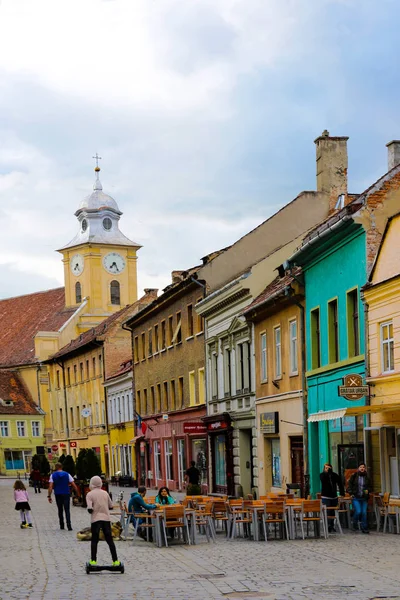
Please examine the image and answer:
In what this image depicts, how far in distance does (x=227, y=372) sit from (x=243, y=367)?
251 centimetres

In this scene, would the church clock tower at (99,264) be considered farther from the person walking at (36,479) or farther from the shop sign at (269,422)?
the shop sign at (269,422)


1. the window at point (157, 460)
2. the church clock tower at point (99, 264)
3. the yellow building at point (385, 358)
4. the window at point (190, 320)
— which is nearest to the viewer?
the yellow building at point (385, 358)

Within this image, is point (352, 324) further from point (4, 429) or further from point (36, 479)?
point (4, 429)

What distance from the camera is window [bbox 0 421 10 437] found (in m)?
97.1

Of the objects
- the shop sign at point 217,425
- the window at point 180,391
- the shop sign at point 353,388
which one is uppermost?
the shop sign at point 353,388

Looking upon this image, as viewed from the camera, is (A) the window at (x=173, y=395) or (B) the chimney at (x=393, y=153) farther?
(A) the window at (x=173, y=395)

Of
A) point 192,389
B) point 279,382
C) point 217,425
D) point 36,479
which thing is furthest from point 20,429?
point 279,382

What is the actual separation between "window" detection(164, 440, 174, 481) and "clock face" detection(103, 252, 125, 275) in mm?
52954

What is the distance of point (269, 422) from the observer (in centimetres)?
3534

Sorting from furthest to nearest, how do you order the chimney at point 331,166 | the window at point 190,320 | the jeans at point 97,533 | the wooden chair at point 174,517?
the window at point 190,320
the chimney at point 331,166
the wooden chair at point 174,517
the jeans at point 97,533

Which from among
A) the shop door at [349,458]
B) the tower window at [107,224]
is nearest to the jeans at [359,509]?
the shop door at [349,458]

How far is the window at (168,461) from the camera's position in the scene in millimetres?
52550

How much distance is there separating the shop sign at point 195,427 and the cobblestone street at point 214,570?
825 inches

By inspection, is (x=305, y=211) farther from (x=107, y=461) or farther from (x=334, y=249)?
(x=107, y=461)
